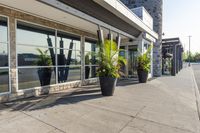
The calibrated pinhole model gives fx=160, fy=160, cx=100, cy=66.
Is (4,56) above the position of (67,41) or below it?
below

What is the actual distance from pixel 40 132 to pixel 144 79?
8236 millimetres

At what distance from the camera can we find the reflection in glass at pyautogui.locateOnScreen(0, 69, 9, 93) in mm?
5673

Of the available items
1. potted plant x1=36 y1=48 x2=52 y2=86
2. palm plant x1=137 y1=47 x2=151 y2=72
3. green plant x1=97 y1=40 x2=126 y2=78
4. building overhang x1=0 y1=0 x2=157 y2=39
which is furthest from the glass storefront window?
palm plant x1=137 y1=47 x2=151 y2=72

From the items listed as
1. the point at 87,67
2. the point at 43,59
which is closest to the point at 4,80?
the point at 43,59

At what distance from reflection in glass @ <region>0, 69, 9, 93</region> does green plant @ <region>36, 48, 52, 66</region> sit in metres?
1.45

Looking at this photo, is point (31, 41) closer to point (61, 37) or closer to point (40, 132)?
point (61, 37)

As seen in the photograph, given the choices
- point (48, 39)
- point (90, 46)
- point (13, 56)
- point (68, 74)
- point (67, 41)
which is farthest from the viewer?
point (90, 46)

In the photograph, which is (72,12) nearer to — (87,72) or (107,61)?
(107,61)

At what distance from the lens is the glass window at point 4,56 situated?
5.62 m

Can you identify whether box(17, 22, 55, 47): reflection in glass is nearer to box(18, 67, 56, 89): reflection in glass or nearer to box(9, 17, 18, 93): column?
box(9, 17, 18, 93): column

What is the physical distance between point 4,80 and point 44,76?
1.78m

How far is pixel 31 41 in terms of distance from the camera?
669cm

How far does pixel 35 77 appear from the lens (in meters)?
6.86

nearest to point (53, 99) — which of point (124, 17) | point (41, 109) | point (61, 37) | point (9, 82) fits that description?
point (41, 109)
